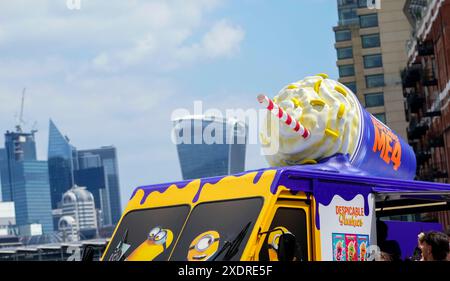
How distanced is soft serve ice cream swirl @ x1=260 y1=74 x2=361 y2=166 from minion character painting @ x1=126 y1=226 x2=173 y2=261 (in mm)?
2952

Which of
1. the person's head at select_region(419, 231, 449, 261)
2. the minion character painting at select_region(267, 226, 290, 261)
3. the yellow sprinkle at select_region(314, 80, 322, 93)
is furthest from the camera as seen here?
the yellow sprinkle at select_region(314, 80, 322, 93)

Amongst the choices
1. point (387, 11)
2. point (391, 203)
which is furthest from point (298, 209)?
point (387, 11)

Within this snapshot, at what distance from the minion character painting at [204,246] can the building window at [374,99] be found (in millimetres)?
115814

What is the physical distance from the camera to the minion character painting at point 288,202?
989 centimetres

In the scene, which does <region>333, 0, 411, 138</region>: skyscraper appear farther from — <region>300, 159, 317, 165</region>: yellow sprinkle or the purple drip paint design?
the purple drip paint design

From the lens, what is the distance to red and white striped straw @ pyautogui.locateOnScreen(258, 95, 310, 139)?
12.6 meters

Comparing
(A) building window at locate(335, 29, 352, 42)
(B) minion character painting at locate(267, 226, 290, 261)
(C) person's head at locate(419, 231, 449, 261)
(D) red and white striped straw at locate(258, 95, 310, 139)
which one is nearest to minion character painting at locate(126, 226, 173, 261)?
(B) minion character painting at locate(267, 226, 290, 261)

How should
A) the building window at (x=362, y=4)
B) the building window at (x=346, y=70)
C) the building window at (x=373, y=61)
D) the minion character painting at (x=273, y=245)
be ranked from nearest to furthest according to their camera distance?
the minion character painting at (x=273, y=245) → the building window at (x=373, y=61) → the building window at (x=346, y=70) → the building window at (x=362, y=4)

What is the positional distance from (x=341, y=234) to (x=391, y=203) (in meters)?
3.21

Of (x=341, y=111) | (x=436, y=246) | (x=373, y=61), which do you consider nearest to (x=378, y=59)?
(x=373, y=61)

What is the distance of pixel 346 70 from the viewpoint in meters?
131

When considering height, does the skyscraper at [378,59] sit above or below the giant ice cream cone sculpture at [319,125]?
above

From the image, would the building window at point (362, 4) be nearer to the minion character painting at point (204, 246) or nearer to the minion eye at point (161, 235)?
the minion eye at point (161, 235)

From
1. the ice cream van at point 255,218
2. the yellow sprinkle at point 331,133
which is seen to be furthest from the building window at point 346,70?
the ice cream van at point 255,218
